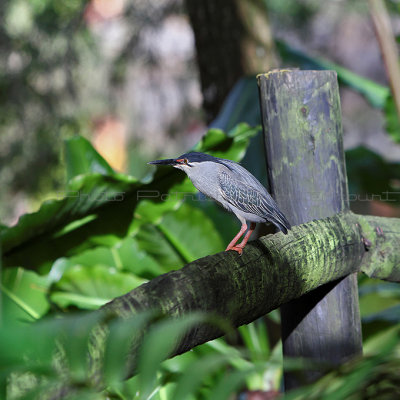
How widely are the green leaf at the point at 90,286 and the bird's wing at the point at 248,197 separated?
2.64 feet

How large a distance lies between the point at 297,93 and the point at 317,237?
30 cm

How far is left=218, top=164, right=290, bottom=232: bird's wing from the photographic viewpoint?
100 centimetres

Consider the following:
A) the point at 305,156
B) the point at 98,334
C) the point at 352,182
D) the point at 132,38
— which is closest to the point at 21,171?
the point at 132,38

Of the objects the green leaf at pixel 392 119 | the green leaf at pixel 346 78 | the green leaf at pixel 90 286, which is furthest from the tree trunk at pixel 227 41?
the green leaf at pixel 90 286

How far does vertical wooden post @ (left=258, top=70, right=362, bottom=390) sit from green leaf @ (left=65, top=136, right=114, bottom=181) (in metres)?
0.80

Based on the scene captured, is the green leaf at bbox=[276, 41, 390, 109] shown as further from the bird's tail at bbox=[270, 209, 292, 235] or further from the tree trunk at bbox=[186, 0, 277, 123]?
the bird's tail at bbox=[270, 209, 292, 235]

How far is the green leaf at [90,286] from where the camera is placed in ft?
5.63

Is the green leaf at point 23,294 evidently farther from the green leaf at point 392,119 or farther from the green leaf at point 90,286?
the green leaf at point 392,119

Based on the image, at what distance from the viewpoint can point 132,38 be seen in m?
4.73

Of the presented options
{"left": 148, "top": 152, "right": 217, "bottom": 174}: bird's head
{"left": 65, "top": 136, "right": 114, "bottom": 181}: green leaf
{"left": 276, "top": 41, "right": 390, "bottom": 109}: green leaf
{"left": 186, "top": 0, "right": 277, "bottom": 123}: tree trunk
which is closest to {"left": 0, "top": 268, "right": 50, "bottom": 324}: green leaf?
{"left": 65, "top": 136, "right": 114, "bottom": 181}: green leaf

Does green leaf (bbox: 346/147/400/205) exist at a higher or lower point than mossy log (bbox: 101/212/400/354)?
lower

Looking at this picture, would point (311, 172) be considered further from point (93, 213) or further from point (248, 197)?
point (93, 213)

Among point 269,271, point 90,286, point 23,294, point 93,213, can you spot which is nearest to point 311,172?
point 269,271

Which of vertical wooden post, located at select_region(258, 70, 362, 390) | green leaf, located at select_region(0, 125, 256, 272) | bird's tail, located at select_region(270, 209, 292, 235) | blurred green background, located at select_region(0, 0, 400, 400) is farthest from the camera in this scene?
green leaf, located at select_region(0, 125, 256, 272)
